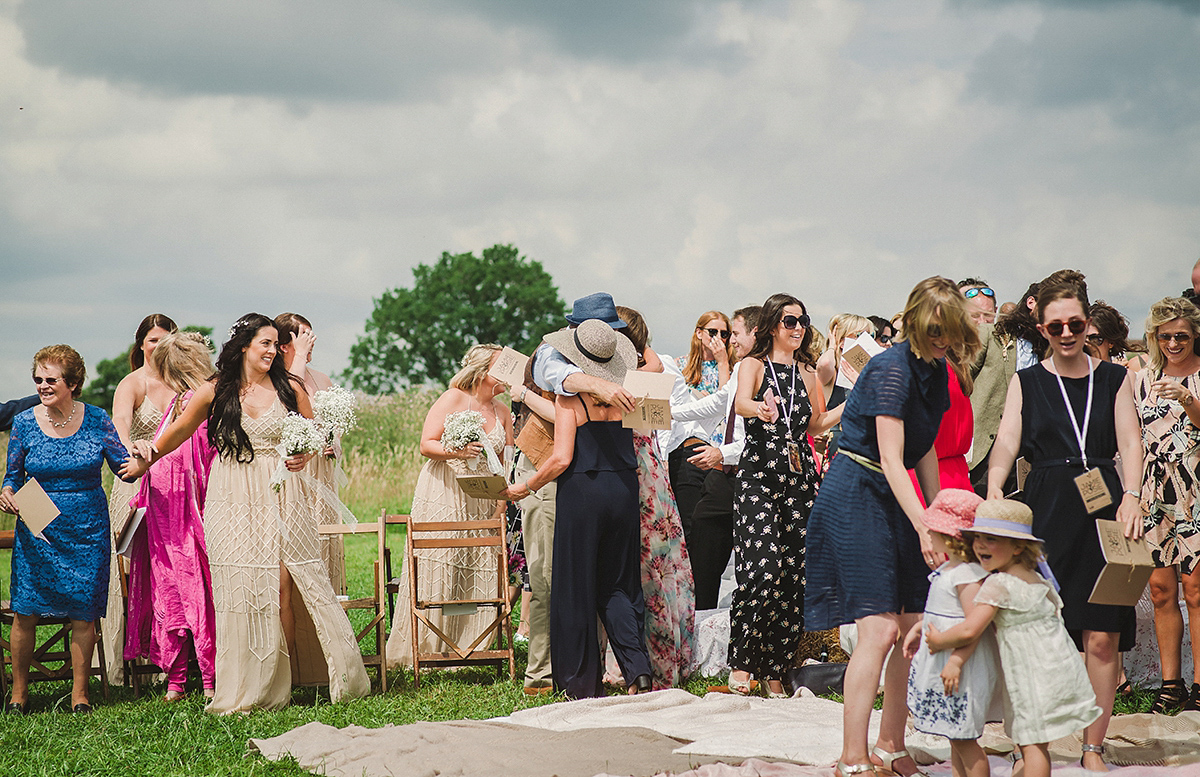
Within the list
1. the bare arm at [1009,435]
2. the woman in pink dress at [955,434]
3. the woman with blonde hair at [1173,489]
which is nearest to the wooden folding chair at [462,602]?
the woman in pink dress at [955,434]

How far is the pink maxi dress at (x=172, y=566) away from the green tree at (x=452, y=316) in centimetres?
4208

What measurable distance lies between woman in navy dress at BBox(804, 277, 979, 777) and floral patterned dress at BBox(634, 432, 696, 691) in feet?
7.74

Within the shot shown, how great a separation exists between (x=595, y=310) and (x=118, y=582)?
3.84 m

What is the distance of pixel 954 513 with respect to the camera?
3.90m

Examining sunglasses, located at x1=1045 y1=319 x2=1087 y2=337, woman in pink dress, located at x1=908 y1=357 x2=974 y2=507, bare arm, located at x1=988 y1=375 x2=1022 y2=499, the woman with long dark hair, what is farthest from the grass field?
sunglasses, located at x1=1045 y1=319 x2=1087 y2=337

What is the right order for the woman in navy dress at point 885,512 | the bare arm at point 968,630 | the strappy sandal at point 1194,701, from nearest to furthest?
the bare arm at point 968,630, the woman in navy dress at point 885,512, the strappy sandal at point 1194,701

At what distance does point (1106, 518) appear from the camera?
15.5 ft

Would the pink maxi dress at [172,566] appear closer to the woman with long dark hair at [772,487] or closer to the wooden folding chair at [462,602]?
the wooden folding chair at [462,602]

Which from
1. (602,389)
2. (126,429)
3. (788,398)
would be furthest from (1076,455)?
(126,429)

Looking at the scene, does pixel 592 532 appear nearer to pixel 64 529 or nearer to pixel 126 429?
pixel 64 529

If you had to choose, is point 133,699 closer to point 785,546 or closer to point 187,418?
point 187,418

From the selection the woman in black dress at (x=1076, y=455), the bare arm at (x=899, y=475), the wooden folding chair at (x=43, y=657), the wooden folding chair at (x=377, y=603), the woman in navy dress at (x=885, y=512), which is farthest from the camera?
the wooden folding chair at (x=377, y=603)

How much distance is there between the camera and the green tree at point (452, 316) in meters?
50.4

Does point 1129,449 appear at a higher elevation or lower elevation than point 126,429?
lower
